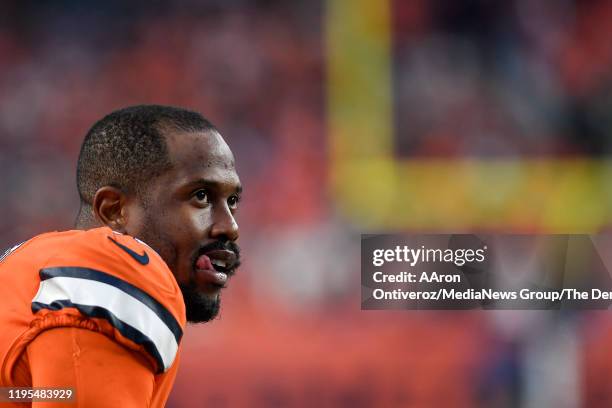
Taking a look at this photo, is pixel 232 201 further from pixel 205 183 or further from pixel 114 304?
pixel 114 304

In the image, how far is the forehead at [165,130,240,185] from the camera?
45.3 inches

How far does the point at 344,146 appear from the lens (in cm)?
403

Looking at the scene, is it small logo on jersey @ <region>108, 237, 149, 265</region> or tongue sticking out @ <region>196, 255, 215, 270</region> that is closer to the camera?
small logo on jersey @ <region>108, 237, 149, 265</region>

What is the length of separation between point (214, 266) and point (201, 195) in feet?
0.31

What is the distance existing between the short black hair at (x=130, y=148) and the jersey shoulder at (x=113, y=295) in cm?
25

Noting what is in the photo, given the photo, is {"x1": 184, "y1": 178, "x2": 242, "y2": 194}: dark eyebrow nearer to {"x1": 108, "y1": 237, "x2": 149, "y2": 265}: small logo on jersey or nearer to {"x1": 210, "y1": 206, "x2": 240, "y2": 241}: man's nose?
{"x1": 210, "y1": 206, "x2": 240, "y2": 241}: man's nose

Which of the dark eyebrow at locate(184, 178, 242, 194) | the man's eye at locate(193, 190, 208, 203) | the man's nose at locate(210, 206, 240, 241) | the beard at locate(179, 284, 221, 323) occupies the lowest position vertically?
the beard at locate(179, 284, 221, 323)

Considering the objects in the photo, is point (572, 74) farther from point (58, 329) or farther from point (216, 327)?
point (58, 329)
